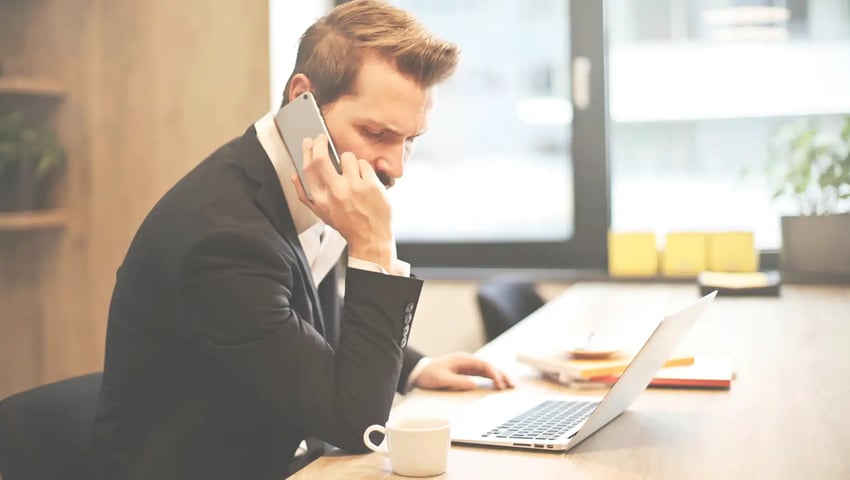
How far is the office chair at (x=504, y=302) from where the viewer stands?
2.75 m

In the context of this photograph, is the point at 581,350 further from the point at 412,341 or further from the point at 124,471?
the point at 412,341

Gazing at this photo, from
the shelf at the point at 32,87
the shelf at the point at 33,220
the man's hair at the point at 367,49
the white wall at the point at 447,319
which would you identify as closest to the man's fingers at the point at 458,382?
the man's hair at the point at 367,49

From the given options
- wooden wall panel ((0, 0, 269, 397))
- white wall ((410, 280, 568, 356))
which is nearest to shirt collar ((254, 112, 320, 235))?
wooden wall panel ((0, 0, 269, 397))

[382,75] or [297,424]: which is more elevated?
[382,75]

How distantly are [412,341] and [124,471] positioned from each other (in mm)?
2053

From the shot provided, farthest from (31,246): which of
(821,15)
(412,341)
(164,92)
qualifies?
(821,15)

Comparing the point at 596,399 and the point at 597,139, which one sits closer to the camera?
the point at 596,399

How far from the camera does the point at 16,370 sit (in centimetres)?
362

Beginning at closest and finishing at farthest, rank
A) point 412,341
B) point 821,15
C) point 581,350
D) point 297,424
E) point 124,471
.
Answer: point 297,424, point 124,471, point 581,350, point 821,15, point 412,341

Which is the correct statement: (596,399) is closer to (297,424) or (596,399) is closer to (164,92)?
(297,424)

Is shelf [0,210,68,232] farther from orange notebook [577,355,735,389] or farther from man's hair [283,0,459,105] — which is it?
orange notebook [577,355,735,389]

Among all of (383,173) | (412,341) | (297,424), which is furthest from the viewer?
(412,341)

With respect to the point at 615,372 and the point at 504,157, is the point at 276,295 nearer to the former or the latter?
the point at 615,372

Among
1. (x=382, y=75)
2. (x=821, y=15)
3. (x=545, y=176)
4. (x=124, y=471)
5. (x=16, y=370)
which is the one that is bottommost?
(x=16, y=370)
